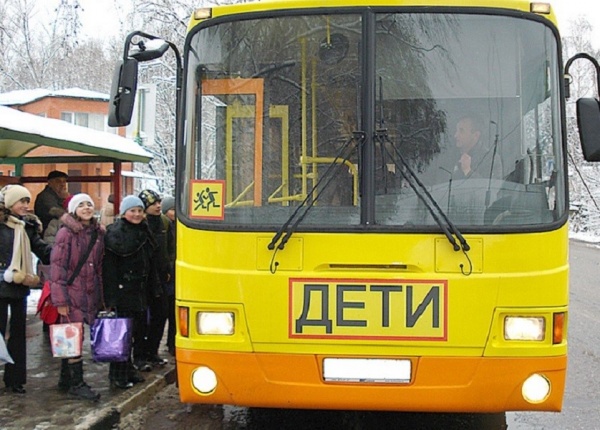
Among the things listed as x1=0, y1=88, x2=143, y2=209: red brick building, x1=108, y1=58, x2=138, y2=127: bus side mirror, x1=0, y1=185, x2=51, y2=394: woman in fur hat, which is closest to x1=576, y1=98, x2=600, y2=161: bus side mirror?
x1=108, y1=58, x2=138, y2=127: bus side mirror

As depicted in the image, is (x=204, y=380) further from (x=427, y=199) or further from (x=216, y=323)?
(x=427, y=199)

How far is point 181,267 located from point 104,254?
1804mm

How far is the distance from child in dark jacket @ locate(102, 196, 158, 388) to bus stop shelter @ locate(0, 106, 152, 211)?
4.85ft

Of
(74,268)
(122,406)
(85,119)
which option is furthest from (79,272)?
(85,119)

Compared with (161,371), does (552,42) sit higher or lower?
higher

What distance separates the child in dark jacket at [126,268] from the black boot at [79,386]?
1.10 ft

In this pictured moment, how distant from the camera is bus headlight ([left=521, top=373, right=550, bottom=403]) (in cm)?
392

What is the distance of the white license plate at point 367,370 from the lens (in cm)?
394

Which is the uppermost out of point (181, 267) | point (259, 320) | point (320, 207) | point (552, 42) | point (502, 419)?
point (552, 42)

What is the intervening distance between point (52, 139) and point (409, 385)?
4.76m

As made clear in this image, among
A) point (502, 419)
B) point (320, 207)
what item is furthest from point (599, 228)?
point (320, 207)

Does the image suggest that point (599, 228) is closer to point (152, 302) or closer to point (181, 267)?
point (152, 302)

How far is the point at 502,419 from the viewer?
5656 millimetres

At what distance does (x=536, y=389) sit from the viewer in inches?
155
